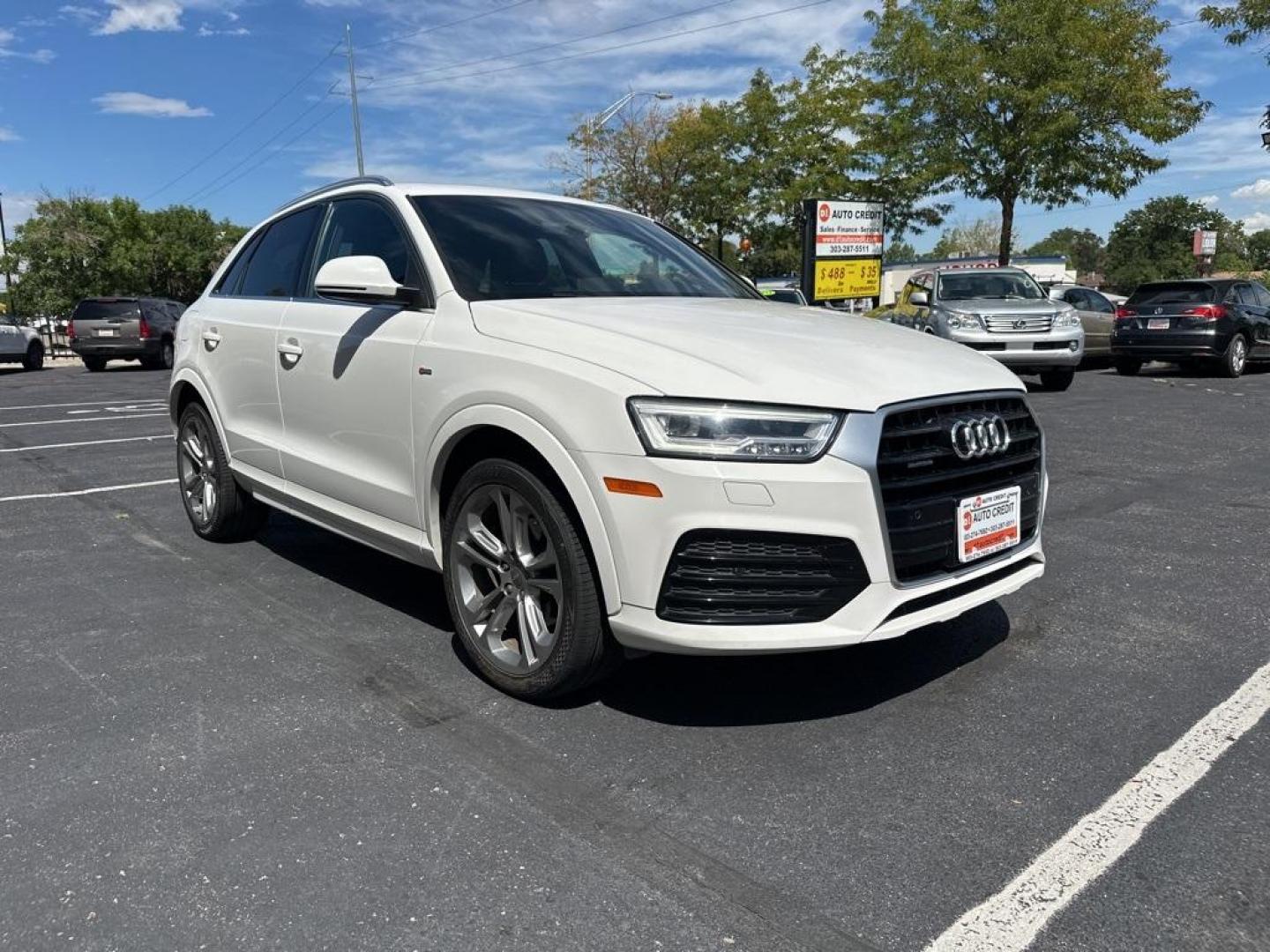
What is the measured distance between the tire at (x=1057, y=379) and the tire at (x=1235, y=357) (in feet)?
11.1

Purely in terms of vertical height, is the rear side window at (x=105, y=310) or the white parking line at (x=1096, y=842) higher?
the rear side window at (x=105, y=310)

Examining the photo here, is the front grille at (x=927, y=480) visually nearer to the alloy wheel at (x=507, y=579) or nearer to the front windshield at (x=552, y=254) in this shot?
the alloy wheel at (x=507, y=579)

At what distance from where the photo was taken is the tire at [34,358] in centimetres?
2211

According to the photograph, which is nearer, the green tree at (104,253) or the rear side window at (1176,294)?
the rear side window at (1176,294)

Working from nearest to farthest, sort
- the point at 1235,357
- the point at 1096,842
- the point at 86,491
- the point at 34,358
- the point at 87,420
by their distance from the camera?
1. the point at 1096,842
2. the point at 86,491
3. the point at 87,420
4. the point at 1235,357
5. the point at 34,358

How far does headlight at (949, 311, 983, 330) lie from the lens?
12.9 metres

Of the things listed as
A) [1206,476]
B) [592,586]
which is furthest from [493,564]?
[1206,476]

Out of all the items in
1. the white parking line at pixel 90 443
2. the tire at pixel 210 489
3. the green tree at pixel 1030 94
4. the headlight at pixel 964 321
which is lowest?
the white parking line at pixel 90 443

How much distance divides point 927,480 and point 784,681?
944 millimetres

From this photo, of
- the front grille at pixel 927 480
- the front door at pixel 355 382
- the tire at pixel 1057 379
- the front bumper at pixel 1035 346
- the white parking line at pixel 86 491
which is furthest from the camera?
the tire at pixel 1057 379

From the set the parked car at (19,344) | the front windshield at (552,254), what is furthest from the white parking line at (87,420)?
the parked car at (19,344)

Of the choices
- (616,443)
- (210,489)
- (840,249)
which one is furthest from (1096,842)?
(840,249)

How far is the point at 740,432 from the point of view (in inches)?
103

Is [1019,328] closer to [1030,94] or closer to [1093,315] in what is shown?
[1093,315]
